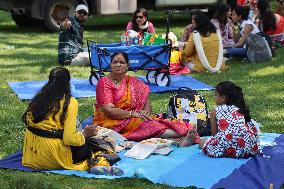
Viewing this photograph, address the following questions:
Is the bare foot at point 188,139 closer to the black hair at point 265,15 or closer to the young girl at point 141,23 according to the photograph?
the young girl at point 141,23

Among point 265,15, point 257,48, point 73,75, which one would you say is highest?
point 265,15

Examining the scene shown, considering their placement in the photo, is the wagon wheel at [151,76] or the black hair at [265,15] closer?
the wagon wheel at [151,76]

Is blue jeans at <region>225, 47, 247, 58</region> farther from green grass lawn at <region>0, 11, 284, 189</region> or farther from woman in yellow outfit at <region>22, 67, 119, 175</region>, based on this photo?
woman in yellow outfit at <region>22, 67, 119, 175</region>

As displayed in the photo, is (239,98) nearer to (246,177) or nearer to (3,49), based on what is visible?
(246,177)

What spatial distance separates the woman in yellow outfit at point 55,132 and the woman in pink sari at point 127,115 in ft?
3.28

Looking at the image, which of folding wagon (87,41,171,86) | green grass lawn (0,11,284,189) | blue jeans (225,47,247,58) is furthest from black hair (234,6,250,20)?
folding wagon (87,41,171,86)

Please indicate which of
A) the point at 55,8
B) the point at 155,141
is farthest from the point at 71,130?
the point at 55,8

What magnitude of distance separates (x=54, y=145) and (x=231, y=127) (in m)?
1.60

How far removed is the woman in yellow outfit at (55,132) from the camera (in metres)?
5.84

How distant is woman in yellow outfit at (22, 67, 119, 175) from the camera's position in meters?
5.84

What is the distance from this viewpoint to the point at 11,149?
6.75 metres

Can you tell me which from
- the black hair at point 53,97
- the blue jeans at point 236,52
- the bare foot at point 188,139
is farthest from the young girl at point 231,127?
the blue jeans at point 236,52

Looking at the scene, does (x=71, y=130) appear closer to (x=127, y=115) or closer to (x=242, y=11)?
(x=127, y=115)

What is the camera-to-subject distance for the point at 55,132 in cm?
589
